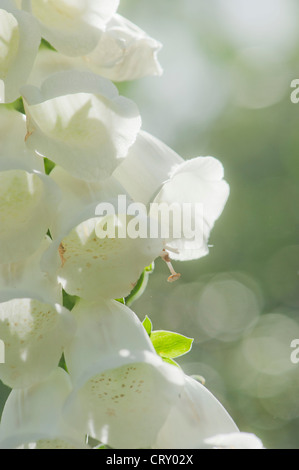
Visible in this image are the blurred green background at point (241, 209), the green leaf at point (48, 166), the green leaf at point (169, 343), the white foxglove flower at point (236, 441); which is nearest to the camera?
the white foxglove flower at point (236, 441)

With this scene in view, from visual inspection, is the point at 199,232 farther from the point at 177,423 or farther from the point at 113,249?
the point at 177,423

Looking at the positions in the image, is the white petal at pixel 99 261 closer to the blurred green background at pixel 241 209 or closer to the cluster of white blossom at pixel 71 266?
the cluster of white blossom at pixel 71 266

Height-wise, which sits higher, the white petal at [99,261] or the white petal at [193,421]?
the white petal at [99,261]

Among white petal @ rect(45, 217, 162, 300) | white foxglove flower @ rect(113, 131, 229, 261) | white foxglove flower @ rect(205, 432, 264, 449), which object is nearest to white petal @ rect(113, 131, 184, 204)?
white foxglove flower @ rect(113, 131, 229, 261)


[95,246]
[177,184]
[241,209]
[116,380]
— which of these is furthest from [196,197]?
[241,209]

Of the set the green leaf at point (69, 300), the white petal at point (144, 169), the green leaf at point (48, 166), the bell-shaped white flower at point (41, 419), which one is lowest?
the bell-shaped white flower at point (41, 419)

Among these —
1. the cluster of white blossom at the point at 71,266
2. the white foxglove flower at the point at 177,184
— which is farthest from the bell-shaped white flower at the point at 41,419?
the white foxglove flower at the point at 177,184

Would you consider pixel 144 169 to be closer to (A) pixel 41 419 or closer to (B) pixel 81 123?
(B) pixel 81 123

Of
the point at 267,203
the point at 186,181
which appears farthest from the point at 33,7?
the point at 267,203
